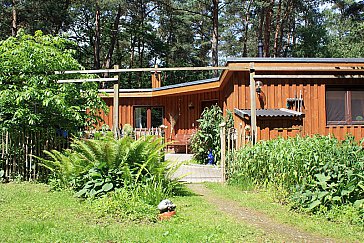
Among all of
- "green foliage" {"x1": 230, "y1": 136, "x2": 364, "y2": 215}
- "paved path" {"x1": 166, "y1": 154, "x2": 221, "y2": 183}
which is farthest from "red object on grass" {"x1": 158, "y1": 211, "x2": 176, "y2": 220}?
"paved path" {"x1": 166, "y1": 154, "x2": 221, "y2": 183}

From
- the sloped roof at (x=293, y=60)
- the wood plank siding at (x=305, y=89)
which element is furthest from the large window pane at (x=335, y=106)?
the sloped roof at (x=293, y=60)

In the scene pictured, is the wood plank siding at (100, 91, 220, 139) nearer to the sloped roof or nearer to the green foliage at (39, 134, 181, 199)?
the sloped roof

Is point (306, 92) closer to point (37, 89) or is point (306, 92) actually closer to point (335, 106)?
point (335, 106)

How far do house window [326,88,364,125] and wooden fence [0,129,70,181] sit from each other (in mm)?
7016

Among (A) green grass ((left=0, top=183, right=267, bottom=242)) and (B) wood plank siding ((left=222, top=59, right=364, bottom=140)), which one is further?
(B) wood plank siding ((left=222, top=59, right=364, bottom=140))

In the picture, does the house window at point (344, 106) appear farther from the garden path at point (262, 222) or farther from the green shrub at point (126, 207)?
the green shrub at point (126, 207)

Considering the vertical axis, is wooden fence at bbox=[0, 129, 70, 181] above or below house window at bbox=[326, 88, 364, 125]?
below

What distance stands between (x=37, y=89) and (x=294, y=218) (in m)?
5.60

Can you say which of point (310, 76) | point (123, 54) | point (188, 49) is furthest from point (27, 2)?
point (310, 76)

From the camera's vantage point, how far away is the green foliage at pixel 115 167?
18.7 feet

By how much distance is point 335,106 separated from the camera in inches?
396

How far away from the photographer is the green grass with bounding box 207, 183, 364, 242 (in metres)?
4.04

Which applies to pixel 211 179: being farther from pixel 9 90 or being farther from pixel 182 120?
pixel 182 120

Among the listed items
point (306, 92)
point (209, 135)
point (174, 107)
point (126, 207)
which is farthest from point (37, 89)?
point (174, 107)
